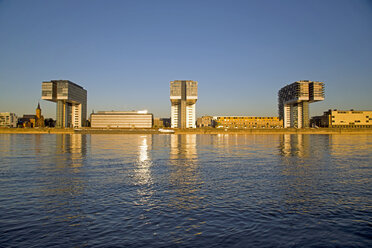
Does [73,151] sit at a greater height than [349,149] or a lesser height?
greater

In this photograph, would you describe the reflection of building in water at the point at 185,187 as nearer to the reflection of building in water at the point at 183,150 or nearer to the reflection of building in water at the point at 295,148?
the reflection of building in water at the point at 183,150

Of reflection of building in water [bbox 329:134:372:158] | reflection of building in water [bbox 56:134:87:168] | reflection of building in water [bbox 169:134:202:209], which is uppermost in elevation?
reflection of building in water [bbox 56:134:87:168]

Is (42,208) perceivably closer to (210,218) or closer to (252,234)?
(210,218)

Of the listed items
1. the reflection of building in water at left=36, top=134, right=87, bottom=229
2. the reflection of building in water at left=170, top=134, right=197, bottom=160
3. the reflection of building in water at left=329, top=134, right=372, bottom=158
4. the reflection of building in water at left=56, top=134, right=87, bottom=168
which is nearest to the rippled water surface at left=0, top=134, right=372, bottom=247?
the reflection of building in water at left=36, top=134, right=87, bottom=229

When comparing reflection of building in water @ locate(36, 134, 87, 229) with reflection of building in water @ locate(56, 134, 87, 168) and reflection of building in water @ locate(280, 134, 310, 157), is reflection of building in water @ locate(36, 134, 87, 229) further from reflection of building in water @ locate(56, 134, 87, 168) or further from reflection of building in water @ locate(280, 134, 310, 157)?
reflection of building in water @ locate(280, 134, 310, 157)

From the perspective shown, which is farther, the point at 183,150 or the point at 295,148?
the point at 295,148

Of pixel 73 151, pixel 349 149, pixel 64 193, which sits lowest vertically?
pixel 349 149

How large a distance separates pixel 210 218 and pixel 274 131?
173m

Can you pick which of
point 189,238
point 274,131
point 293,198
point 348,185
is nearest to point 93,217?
point 189,238

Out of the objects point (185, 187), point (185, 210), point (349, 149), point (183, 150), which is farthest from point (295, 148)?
point (185, 210)

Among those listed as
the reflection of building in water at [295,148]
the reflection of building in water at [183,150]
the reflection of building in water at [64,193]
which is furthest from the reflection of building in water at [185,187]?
the reflection of building in water at [295,148]

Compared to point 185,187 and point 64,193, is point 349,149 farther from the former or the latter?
point 64,193

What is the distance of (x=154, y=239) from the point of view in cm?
1003

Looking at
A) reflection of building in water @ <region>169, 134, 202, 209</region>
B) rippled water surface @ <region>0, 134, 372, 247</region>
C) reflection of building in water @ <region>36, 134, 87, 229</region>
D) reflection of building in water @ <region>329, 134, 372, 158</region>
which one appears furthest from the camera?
reflection of building in water @ <region>329, 134, 372, 158</region>
